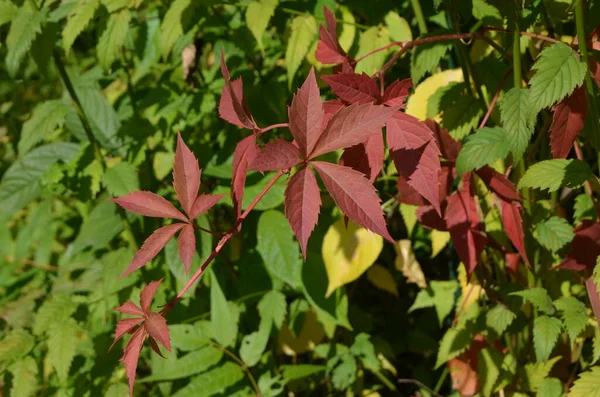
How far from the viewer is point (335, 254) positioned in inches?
65.2

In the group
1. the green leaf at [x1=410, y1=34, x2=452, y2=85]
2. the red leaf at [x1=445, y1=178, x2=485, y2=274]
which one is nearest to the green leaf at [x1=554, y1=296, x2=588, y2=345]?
the red leaf at [x1=445, y1=178, x2=485, y2=274]

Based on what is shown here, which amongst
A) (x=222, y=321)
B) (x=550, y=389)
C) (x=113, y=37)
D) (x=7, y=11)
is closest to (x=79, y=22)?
(x=113, y=37)

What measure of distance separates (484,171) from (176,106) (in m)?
0.94

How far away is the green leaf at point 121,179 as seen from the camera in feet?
5.60

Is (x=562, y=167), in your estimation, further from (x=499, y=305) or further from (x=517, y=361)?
(x=517, y=361)

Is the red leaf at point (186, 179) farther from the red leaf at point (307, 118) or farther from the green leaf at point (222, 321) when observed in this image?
the green leaf at point (222, 321)

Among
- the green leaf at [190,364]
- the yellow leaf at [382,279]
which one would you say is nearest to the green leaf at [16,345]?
the green leaf at [190,364]

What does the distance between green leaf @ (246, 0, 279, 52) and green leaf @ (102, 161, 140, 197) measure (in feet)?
1.66

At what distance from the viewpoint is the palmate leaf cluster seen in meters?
1.02

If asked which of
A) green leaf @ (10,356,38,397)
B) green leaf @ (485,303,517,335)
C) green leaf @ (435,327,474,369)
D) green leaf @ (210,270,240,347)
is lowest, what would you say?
green leaf @ (10,356,38,397)

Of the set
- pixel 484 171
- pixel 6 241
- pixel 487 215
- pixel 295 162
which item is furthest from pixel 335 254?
pixel 6 241

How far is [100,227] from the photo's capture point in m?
1.87

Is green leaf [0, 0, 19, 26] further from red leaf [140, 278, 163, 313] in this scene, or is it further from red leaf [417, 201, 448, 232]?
red leaf [417, 201, 448, 232]

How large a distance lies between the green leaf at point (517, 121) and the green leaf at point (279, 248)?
0.73 metres
